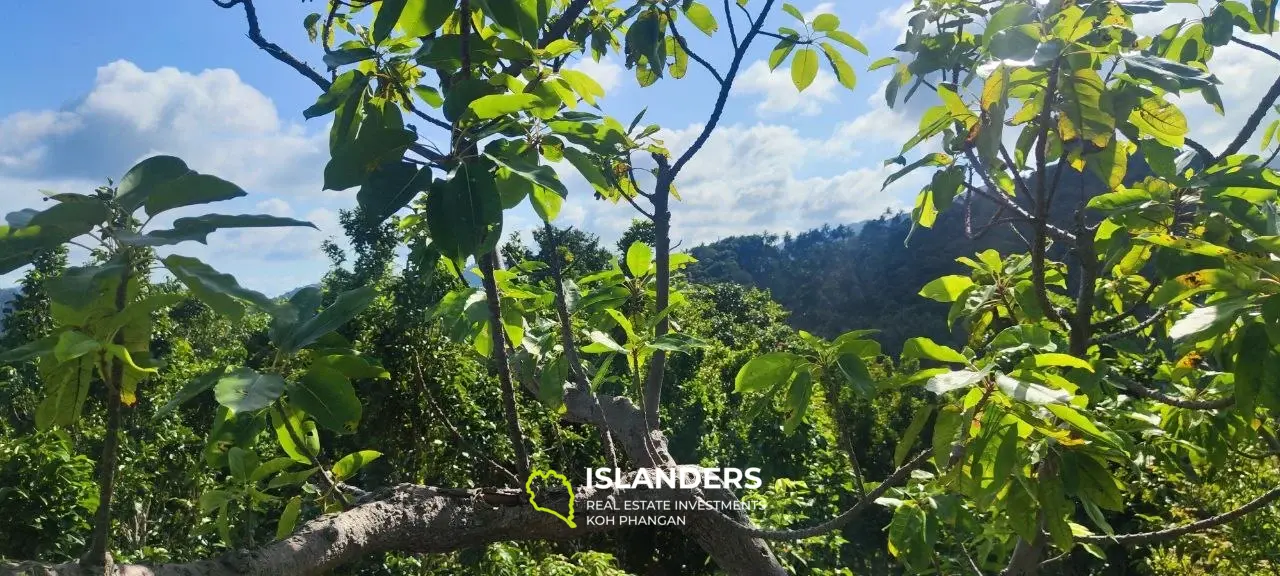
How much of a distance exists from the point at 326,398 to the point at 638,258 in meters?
0.86

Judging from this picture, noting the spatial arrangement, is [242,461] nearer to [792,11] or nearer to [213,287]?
[213,287]

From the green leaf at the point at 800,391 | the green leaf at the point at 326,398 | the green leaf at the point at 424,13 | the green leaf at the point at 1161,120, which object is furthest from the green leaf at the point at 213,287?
the green leaf at the point at 1161,120

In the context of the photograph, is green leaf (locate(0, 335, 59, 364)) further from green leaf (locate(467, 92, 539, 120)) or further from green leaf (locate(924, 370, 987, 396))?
green leaf (locate(924, 370, 987, 396))

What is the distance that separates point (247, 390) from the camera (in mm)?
660

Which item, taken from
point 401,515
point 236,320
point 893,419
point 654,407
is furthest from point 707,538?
point 893,419

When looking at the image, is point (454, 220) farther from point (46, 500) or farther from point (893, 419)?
point (893, 419)

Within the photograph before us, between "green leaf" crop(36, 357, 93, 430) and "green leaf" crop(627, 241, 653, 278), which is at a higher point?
A: "green leaf" crop(627, 241, 653, 278)

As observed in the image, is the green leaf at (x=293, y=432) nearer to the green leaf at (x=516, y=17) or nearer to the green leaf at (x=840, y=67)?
the green leaf at (x=516, y=17)

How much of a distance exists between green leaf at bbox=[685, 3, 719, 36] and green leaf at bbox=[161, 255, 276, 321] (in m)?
1.12

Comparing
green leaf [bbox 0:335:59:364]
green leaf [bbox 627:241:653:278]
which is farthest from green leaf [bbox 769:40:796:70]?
green leaf [bbox 0:335:59:364]

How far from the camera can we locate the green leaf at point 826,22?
1.45 metres

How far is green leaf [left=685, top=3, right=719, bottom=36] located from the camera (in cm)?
150

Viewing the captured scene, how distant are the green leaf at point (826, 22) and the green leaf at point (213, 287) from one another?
1197mm

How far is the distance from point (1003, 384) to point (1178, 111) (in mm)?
705
